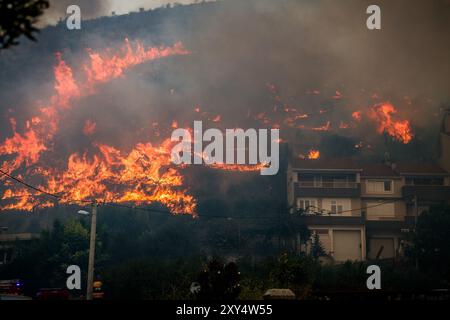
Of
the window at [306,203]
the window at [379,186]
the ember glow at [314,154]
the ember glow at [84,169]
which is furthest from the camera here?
the ember glow at [314,154]

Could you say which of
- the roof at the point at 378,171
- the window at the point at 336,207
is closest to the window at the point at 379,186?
the roof at the point at 378,171

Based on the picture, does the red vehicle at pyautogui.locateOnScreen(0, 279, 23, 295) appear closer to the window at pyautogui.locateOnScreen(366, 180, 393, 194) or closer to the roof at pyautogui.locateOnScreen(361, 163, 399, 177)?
the window at pyautogui.locateOnScreen(366, 180, 393, 194)

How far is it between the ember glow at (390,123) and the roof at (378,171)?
1193 inches

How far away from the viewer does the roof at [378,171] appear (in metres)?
86.3

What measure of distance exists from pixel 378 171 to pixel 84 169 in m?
58.9

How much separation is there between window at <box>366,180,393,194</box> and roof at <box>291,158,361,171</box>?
10.5 feet

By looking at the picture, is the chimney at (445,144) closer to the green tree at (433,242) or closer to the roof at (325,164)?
the roof at (325,164)

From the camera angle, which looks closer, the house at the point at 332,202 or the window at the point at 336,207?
the house at the point at 332,202

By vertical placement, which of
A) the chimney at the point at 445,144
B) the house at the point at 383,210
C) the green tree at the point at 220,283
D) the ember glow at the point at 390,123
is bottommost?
the green tree at the point at 220,283

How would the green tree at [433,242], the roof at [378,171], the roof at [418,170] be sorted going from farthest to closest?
the roof at [378,171], the roof at [418,170], the green tree at [433,242]

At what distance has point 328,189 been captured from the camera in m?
82.1

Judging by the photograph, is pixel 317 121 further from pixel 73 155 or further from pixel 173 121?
pixel 73 155

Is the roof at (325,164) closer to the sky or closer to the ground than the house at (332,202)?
closer to the sky

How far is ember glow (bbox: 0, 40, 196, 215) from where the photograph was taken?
10394 centimetres
